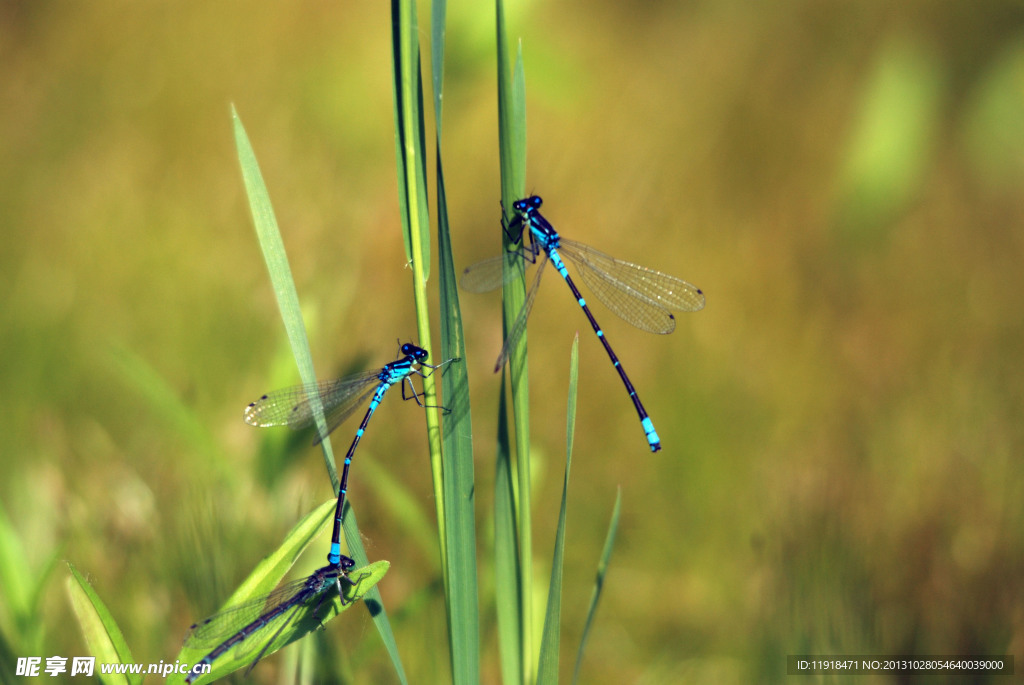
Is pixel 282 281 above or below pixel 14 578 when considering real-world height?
above

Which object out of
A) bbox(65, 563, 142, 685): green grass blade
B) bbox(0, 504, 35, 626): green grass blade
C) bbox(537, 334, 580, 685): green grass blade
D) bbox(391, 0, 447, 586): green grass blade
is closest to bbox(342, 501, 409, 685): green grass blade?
bbox(391, 0, 447, 586): green grass blade

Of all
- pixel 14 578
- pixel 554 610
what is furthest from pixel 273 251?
pixel 14 578

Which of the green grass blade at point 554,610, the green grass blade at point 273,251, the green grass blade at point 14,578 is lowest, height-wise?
the green grass blade at point 554,610

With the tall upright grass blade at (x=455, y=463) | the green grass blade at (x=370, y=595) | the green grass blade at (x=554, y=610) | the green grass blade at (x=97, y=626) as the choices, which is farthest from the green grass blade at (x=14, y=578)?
the green grass blade at (x=554, y=610)

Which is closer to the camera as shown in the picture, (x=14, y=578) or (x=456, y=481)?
(x=456, y=481)

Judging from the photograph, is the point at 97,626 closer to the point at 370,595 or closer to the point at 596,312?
the point at 370,595

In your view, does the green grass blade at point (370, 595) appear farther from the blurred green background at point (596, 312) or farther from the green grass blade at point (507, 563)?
the blurred green background at point (596, 312)
